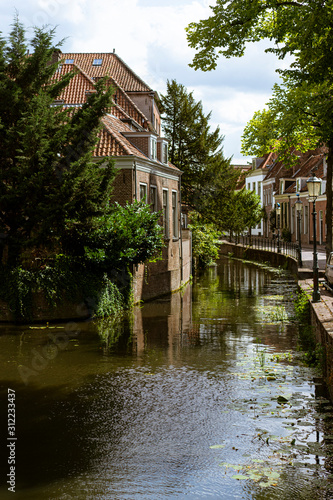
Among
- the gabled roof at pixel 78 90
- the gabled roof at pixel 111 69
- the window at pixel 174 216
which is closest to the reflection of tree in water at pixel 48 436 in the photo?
the window at pixel 174 216

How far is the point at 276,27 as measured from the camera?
12219 millimetres

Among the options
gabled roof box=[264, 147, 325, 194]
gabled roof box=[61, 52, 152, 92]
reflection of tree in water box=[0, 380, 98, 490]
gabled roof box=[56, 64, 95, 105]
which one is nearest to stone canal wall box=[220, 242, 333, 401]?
reflection of tree in water box=[0, 380, 98, 490]

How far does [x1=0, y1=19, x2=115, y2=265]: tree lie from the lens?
1518 centimetres

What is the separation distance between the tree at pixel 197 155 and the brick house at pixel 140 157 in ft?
24.3

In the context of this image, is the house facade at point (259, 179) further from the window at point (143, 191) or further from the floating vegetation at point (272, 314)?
the floating vegetation at point (272, 314)

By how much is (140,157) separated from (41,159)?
19.1 feet

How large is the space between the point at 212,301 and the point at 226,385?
12346mm

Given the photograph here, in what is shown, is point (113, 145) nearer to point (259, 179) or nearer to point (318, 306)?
point (318, 306)

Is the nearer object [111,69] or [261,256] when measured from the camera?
[111,69]

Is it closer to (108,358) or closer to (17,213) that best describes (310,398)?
(108,358)

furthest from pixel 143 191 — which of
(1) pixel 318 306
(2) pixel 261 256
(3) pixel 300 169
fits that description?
(3) pixel 300 169

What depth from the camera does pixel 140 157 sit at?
20422mm

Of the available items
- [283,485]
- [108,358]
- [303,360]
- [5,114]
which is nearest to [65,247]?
[5,114]

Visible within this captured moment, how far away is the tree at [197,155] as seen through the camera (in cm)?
3828
